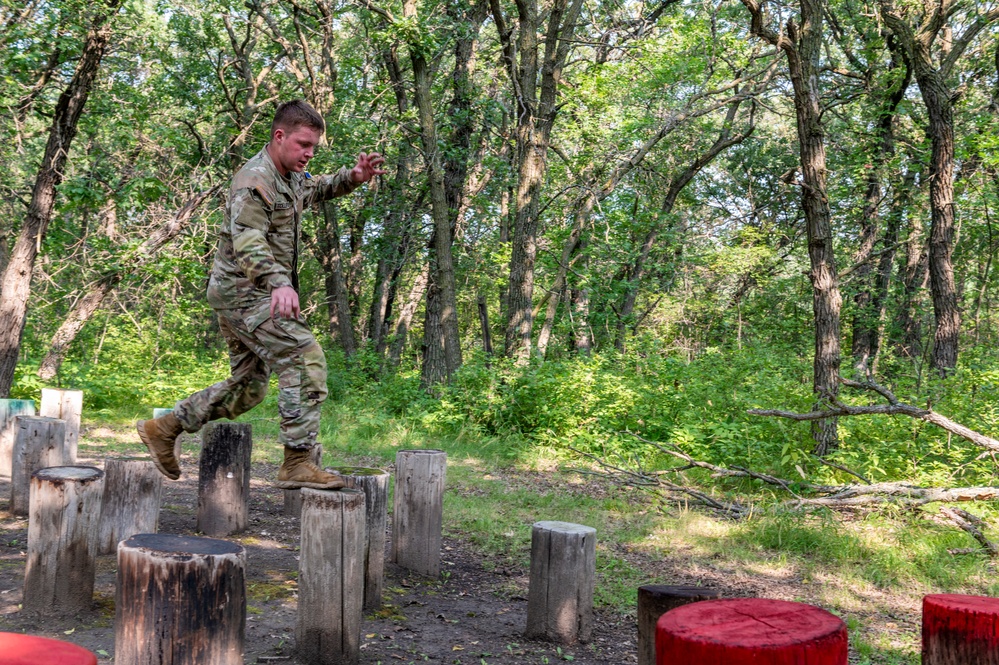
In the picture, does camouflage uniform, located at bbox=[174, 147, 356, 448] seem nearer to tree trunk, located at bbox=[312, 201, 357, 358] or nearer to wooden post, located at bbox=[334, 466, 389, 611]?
wooden post, located at bbox=[334, 466, 389, 611]

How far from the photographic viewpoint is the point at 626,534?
7.55 m

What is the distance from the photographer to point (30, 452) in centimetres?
694

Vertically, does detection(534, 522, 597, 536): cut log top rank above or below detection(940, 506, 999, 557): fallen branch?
above

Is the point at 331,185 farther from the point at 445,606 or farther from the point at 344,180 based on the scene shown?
the point at 445,606

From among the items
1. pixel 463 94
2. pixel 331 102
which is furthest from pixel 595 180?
pixel 331 102

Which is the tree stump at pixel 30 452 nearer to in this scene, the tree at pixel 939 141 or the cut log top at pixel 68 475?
the cut log top at pixel 68 475

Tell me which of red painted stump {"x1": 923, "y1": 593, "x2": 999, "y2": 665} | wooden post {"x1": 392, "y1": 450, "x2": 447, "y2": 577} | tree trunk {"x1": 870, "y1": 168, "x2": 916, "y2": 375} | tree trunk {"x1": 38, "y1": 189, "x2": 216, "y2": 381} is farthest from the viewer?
tree trunk {"x1": 870, "y1": 168, "x2": 916, "y2": 375}

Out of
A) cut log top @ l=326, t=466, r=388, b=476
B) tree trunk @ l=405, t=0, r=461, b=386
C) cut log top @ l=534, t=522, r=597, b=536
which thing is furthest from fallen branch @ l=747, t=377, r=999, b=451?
tree trunk @ l=405, t=0, r=461, b=386

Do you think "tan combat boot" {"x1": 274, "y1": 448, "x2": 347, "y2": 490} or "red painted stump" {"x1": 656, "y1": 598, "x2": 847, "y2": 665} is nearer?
"red painted stump" {"x1": 656, "y1": 598, "x2": 847, "y2": 665}

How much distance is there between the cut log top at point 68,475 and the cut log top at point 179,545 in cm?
197

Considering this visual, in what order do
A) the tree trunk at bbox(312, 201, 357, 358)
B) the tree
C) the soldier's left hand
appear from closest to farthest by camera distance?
the soldier's left hand, the tree, the tree trunk at bbox(312, 201, 357, 358)

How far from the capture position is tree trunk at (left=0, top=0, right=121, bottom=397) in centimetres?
1250

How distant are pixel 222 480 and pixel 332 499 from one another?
2.69m

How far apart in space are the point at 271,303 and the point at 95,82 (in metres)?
11.2
